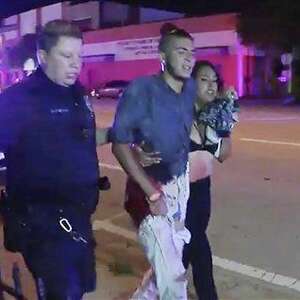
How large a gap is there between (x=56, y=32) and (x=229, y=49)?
116ft

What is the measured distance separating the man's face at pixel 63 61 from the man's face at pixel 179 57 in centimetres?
65

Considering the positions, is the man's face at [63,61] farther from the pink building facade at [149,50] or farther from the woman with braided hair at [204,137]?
the pink building facade at [149,50]

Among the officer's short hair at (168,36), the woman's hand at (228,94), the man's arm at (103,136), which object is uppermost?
the officer's short hair at (168,36)

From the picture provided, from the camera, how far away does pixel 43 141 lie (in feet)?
8.98

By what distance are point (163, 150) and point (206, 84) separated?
24.8 inches

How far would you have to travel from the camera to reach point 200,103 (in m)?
3.77

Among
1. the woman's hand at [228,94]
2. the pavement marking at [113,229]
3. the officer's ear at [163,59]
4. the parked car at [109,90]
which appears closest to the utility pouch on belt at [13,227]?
the officer's ear at [163,59]

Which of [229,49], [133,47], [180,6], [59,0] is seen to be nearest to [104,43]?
[133,47]

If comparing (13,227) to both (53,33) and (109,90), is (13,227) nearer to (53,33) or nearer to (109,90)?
(53,33)

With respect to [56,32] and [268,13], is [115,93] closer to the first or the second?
[268,13]

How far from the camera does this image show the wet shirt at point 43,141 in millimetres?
2732

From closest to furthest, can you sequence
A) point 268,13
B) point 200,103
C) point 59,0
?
point 200,103
point 59,0
point 268,13

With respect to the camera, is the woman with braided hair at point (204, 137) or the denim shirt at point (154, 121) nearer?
the denim shirt at point (154, 121)

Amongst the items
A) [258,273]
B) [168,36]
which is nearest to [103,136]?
[168,36]
